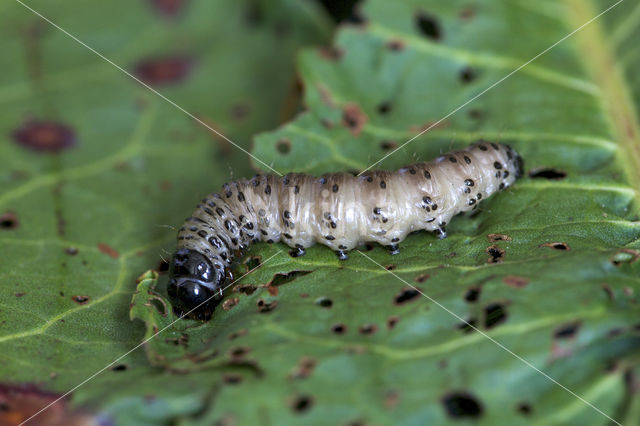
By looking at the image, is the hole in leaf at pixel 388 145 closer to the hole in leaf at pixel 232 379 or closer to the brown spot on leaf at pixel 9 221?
the hole in leaf at pixel 232 379

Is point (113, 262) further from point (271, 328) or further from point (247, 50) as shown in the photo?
point (247, 50)

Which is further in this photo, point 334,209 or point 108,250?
point 108,250

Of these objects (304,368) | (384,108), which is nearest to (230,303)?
(304,368)

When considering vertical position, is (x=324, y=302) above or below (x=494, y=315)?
above

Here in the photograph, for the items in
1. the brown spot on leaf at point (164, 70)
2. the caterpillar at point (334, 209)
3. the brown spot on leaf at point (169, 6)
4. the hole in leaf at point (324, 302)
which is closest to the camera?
the hole in leaf at point (324, 302)

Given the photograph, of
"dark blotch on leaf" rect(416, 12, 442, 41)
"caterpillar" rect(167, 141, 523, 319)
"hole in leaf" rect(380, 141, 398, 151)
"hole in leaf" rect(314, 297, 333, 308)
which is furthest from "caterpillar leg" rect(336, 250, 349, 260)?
"dark blotch on leaf" rect(416, 12, 442, 41)

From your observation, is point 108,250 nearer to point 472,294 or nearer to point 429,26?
point 472,294

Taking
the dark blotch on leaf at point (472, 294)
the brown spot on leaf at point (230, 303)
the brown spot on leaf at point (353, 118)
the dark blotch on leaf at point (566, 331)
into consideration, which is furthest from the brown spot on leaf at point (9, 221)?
the dark blotch on leaf at point (566, 331)
